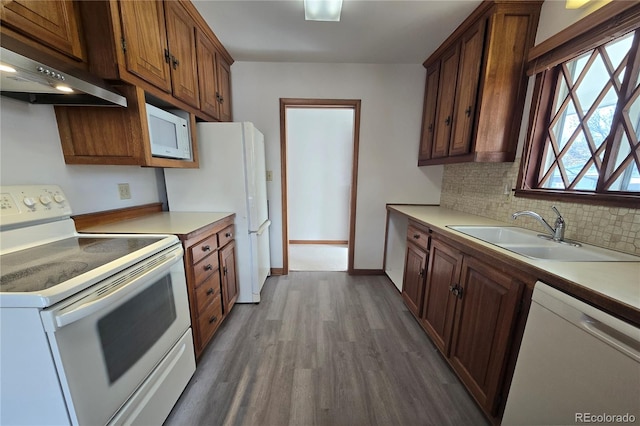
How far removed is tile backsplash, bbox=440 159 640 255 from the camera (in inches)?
41.0

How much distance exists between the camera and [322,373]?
143 centimetres

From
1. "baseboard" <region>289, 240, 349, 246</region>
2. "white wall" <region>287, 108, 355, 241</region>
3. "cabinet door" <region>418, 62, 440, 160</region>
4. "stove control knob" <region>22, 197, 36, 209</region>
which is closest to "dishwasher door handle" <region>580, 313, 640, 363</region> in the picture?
"cabinet door" <region>418, 62, 440, 160</region>

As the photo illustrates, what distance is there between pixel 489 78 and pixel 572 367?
170cm

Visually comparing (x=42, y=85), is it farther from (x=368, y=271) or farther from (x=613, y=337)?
(x=368, y=271)

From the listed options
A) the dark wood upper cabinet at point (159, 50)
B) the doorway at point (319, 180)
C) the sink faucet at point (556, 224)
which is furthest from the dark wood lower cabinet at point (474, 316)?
the dark wood upper cabinet at point (159, 50)

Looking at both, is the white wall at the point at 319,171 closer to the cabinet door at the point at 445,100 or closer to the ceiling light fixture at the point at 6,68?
the cabinet door at the point at 445,100

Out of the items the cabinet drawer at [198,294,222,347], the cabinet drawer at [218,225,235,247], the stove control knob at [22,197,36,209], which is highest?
the stove control knob at [22,197,36,209]

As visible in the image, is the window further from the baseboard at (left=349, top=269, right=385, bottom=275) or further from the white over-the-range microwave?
the white over-the-range microwave

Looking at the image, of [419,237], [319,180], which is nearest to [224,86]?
[319,180]

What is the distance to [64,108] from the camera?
1200 millimetres

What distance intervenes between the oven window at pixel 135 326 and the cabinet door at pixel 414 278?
1738 millimetres

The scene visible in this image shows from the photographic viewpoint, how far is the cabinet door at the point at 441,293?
1399 millimetres

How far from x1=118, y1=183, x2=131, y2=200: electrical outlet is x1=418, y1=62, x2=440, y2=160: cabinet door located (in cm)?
274

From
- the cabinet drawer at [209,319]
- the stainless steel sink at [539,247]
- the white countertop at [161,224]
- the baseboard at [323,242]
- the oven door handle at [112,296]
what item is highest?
the white countertop at [161,224]
